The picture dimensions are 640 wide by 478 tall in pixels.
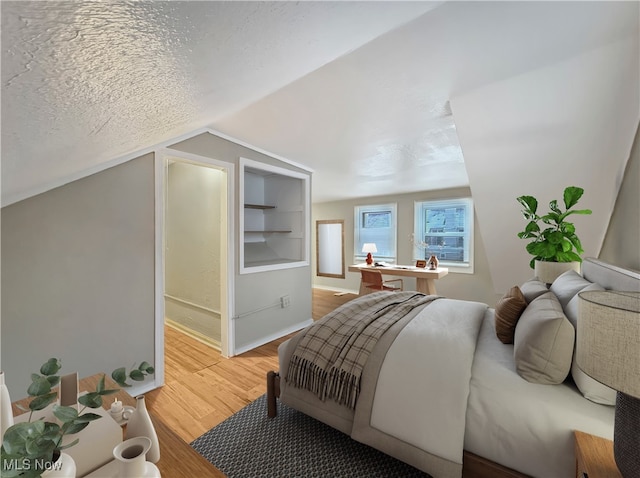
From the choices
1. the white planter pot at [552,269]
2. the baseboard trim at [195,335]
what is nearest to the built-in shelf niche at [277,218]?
the baseboard trim at [195,335]

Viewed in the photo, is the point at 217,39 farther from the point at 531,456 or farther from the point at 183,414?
the point at 183,414

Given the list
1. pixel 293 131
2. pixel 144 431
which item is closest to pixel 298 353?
pixel 144 431

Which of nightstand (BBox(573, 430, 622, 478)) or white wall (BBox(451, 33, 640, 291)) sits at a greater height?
white wall (BBox(451, 33, 640, 291))

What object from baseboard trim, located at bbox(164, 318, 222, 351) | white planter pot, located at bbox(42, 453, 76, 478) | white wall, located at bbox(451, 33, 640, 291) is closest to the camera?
white planter pot, located at bbox(42, 453, 76, 478)

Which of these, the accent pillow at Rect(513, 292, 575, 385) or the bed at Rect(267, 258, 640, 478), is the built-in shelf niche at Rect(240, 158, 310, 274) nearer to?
the bed at Rect(267, 258, 640, 478)

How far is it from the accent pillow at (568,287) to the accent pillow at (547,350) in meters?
0.42

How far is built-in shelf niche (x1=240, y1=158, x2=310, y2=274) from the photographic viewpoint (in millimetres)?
3885

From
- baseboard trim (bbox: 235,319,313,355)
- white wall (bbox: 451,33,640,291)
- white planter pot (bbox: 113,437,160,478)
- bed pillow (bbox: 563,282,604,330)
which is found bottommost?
baseboard trim (bbox: 235,319,313,355)

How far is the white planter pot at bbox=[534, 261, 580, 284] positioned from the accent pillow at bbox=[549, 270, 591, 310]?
17.5 inches

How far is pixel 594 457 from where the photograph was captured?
3.05ft

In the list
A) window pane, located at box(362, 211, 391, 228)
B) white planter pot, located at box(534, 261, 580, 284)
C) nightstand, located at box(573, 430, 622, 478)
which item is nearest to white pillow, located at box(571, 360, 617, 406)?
nightstand, located at box(573, 430, 622, 478)

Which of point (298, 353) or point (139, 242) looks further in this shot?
point (139, 242)

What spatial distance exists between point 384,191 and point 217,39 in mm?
4570

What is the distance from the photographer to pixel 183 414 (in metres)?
2.04
